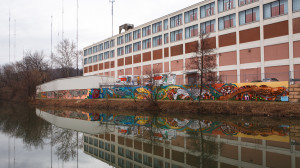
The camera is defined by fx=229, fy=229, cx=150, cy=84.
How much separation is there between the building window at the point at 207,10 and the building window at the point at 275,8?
9.75 metres

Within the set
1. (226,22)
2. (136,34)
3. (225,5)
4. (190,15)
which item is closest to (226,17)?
(226,22)

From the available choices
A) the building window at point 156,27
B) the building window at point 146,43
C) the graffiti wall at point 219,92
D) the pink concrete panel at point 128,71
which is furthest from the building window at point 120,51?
the graffiti wall at point 219,92

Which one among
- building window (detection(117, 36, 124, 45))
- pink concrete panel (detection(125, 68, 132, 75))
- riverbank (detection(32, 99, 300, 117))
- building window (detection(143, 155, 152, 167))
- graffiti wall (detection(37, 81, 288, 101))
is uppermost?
building window (detection(117, 36, 124, 45))

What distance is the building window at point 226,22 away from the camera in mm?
41188

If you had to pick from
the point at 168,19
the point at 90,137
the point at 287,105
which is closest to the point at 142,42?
the point at 168,19

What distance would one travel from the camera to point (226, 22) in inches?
1656

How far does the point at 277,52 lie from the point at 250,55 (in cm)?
411

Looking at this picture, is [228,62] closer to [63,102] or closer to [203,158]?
[63,102]

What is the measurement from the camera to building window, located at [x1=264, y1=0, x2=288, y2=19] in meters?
35.1

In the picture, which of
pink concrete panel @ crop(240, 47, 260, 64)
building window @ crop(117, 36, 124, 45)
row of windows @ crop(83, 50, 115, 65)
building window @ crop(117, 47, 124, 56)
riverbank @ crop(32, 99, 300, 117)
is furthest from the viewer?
row of windows @ crop(83, 50, 115, 65)

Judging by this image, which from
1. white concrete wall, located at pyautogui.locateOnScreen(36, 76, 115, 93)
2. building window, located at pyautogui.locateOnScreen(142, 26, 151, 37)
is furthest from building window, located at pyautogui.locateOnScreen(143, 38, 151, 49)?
white concrete wall, located at pyautogui.locateOnScreen(36, 76, 115, 93)

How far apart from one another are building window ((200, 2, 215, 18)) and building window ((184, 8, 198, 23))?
1487 millimetres

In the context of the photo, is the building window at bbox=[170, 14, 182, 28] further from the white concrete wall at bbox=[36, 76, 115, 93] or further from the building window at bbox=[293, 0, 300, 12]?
the building window at bbox=[293, 0, 300, 12]

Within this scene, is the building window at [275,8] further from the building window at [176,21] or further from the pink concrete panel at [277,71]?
the building window at [176,21]
